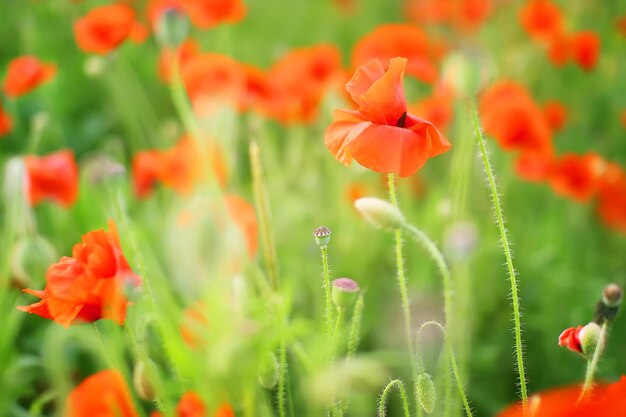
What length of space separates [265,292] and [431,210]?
760 mm

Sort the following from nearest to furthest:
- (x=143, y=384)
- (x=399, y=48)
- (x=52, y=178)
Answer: (x=143, y=384)
(x=52, y=178)
(x=399, y=48)

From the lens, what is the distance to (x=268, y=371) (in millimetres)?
684

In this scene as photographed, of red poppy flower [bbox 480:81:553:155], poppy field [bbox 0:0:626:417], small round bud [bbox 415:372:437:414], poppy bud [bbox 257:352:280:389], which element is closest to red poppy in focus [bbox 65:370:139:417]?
poppy field [bbox 0:0:626:417]

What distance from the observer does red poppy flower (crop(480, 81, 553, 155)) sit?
146 cm

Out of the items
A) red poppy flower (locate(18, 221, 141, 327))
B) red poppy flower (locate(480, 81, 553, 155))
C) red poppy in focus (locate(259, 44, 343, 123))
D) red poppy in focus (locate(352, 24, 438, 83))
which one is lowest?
red poppy flower (locate(18, 221, 141, 327))

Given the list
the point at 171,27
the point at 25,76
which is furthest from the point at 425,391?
the point at 25,76

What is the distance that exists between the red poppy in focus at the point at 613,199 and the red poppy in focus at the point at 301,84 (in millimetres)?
688

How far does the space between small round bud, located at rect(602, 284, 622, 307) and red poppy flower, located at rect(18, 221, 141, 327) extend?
0.43 m

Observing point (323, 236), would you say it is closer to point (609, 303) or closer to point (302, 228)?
point (609, 303)

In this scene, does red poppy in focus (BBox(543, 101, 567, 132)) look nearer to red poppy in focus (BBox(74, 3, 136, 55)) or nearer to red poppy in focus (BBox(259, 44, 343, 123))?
red poppy in focus (BBox(259, 44, 343, 123))

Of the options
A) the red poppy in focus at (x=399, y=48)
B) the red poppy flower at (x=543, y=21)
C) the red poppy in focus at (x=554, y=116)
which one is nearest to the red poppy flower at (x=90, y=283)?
the red poppy in focus at (x=399, y=48)

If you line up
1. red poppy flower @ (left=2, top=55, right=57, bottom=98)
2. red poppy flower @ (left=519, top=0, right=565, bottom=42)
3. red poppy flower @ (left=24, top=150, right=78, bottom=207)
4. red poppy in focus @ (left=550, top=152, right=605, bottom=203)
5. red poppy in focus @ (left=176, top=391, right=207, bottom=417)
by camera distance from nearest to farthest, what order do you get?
red poppy in focus @ (left=176, top=391, right=207, bottom=417) → red poppy flower @ (left=24, top=150, right=78, bottom=207) → red poppy flower @ (left=2, top=55, right=57, bottom=98) → red poppy in focus @ (left=550, top=152, right=605, bottom=203) → red poppy flower @ (left=519, top=0, right=565, bottom=42)

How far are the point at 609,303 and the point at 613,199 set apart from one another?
1.22m

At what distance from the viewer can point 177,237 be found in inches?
44.3
